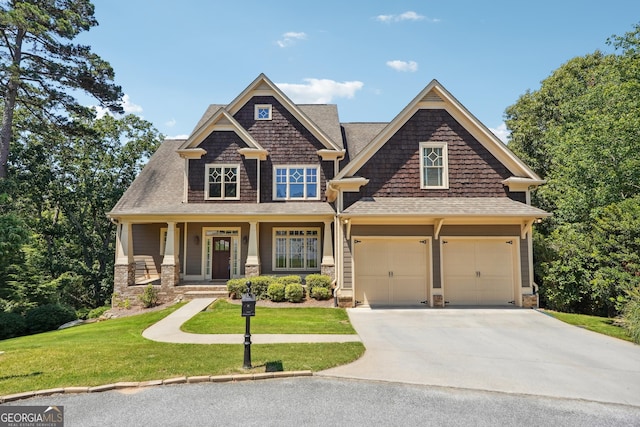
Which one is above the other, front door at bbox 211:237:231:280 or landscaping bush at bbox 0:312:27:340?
front door at bbox 211:237:231:280

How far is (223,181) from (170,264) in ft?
15.1

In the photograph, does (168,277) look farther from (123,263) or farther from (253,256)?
(253,256)

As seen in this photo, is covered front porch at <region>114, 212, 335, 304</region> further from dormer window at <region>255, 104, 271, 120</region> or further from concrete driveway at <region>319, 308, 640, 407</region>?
concrete driveway at <region>319, 308, 640, 407</region>

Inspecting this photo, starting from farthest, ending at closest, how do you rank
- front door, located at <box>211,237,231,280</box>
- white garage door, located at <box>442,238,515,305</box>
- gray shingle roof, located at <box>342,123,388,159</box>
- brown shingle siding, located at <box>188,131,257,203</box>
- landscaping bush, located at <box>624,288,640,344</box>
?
1. gray shingle roof, located at <box>342,123,388,159</box>
2. front door, located at <box>211,237,231,280</box>
3. brown shingle siding, located at <box>188,131,257,203</box>
4. white garage door, located at <box>442,238,515,305</box>
5. landscaping bush, located at <box>624,288,640,344</box>

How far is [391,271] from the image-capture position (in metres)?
12.8

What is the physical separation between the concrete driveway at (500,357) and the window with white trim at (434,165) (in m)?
5.05

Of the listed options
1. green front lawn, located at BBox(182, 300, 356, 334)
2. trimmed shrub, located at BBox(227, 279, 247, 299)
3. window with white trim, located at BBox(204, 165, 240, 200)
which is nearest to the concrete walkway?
green front lawn, located at BBox(182, 300, 356, 334)

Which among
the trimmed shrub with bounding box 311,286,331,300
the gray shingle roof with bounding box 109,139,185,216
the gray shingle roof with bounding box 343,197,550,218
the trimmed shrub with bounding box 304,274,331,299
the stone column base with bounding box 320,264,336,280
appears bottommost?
the trimmed shrub with bounding box 311,286,331,300

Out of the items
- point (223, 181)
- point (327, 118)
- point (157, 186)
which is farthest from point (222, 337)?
point (327, 118)

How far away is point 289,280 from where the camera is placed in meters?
14.2

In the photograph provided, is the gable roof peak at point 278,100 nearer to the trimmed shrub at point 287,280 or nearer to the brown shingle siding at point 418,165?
the brown shingle siding at point 418,165

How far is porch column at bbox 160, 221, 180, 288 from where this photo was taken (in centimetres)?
1509

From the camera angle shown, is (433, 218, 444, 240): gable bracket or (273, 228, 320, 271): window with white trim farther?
(273, 228, 320, 271): window with white trim

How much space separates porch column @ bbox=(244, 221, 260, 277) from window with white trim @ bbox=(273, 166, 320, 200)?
2.54m
